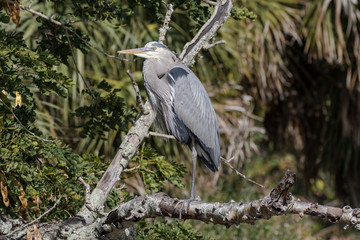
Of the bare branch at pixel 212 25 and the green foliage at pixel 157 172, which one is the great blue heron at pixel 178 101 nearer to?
the bare branch at pixel 212 25

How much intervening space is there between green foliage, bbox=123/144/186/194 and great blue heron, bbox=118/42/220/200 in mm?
372

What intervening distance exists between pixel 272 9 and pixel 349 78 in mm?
1221

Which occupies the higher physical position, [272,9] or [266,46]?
[272,9]

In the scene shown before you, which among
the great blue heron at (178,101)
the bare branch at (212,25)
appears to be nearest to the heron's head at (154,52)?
the great blue heron at (178,101)

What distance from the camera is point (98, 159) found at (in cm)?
311

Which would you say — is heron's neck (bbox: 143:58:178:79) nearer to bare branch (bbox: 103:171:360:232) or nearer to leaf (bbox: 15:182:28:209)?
leaf (bbox: 15:182:28:209)

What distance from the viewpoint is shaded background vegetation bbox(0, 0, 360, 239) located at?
106 inches

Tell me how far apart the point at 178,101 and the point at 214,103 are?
253 cm

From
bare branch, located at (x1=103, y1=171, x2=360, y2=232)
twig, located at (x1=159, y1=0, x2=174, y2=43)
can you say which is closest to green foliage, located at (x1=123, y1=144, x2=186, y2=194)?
bare branch, located at (x1=103, y1=171, x2=360, y2=232)

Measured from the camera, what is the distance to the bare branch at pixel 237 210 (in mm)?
1745

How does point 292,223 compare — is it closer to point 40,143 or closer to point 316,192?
point 316,192

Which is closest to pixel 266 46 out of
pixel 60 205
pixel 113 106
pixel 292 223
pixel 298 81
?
pixel 298 81

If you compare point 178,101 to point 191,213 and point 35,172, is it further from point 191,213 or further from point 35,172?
point 191,213

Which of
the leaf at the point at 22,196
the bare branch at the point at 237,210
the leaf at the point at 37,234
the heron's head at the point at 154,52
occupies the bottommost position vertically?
the leaf at the point at 37,234
